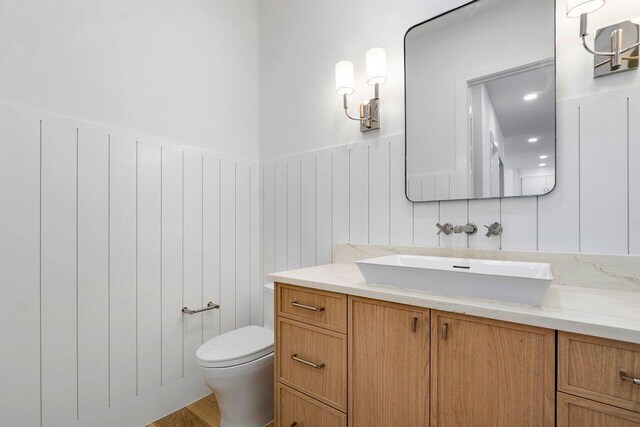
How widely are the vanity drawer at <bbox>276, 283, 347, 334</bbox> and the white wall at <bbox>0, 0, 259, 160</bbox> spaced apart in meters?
1.17

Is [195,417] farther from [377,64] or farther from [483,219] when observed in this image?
[377,64]

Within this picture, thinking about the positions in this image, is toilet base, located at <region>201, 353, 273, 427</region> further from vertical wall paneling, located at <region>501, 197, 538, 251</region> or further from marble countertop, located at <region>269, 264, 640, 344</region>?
vertical wall paneling, located at <region>501, 197, 538, 251</region>

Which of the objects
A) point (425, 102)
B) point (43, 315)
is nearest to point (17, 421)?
point (43, 315)

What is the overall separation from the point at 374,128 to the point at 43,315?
5.98ft

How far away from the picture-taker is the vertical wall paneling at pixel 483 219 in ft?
4.58

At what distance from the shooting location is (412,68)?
164 cm

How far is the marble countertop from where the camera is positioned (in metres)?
0.77

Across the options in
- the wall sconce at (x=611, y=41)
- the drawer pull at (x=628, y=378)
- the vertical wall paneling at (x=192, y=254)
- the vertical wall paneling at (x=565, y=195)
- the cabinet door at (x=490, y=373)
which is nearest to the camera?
the drawer pull at (x=628, y=378)

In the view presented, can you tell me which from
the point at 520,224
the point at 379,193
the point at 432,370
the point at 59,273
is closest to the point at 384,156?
the point at 379,193

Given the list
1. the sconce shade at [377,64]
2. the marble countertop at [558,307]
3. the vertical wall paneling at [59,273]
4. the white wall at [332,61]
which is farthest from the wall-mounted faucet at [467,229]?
the vertical wall paneling at [59,273]

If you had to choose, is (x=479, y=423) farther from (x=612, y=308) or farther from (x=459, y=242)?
(x=459, y=242)

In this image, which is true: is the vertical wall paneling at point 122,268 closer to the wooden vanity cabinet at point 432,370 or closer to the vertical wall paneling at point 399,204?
the wooden vanity cabinet at point 432,370

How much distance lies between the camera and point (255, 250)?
234 centimetres

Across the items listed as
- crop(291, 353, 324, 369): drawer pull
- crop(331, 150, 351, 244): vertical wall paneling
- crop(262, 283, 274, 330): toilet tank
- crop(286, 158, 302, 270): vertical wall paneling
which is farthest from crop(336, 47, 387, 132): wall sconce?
crop(291, 353, 324, 369): drawer pull
